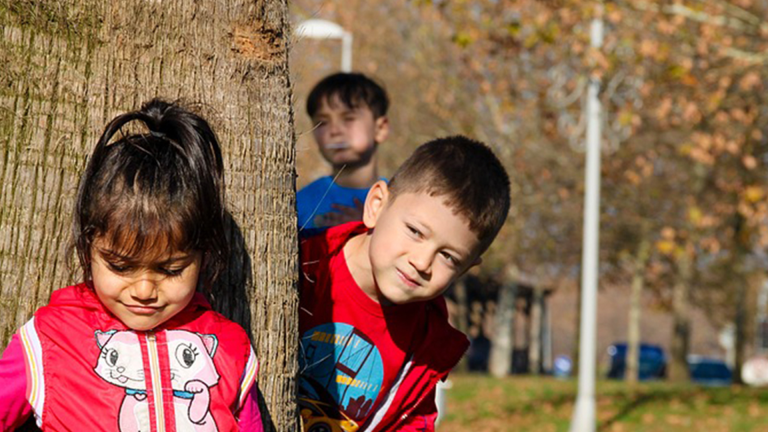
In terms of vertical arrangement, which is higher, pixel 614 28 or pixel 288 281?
pixel 614 28

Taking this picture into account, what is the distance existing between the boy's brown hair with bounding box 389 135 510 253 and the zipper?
107 centimetres

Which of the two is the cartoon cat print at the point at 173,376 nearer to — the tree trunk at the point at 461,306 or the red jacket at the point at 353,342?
the red jacket at the point at 353,342

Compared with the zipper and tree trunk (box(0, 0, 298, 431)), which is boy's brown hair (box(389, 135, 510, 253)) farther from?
the zipper

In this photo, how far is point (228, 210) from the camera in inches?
110

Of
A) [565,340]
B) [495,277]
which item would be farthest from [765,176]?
[565,340]

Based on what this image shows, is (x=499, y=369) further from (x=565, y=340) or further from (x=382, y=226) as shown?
(x=565, y=340)

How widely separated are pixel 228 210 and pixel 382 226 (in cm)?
58

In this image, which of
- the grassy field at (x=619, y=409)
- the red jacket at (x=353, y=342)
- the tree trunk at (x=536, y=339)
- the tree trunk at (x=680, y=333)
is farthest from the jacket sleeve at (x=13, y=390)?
the tree trunk at (x=536, y=339)

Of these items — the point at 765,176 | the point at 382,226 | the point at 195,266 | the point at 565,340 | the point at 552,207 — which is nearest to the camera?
the point at 195,266

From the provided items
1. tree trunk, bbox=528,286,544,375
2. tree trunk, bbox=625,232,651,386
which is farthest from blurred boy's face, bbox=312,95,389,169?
tree trunk, bbox=528,286,544,375

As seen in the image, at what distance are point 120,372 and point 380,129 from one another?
290cm

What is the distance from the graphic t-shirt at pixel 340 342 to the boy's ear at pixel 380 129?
1670mm

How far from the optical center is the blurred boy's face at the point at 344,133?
15.6ft

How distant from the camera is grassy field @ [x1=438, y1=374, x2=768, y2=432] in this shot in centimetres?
1458
